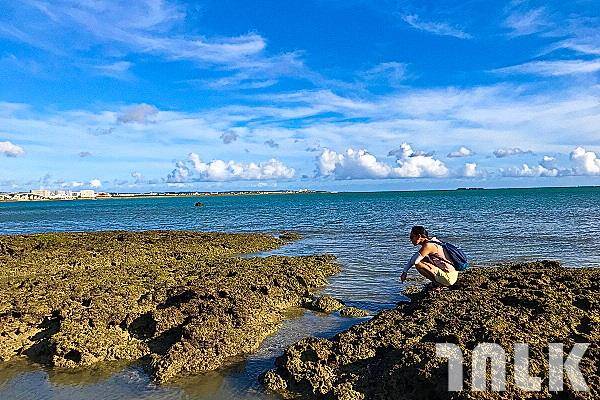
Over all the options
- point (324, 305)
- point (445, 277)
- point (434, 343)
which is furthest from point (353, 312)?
point (434, 343)

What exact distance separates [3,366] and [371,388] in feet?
24.5

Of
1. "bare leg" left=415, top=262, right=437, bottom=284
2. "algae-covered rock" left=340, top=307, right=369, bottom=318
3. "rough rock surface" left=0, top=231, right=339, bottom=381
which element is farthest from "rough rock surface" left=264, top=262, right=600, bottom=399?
"rough rock surface" left=0, top=231, right=339, bottom=381

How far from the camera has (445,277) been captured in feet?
41.1

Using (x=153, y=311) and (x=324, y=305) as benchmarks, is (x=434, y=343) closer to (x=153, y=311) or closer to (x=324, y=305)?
(x=324, y=305)

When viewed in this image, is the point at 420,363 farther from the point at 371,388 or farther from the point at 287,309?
the point at 287,309

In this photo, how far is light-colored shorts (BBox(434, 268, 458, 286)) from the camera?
12492 mm

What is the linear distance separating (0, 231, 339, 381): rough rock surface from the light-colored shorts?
4.11 metres

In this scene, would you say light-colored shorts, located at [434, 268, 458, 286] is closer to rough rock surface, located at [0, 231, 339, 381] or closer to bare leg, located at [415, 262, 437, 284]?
bare leg, located at [415, 262, 437, 284]

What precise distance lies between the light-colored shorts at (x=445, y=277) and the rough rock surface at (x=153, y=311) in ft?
13.5

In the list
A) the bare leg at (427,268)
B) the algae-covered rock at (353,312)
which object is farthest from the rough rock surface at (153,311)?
the bare leg at (427,268)

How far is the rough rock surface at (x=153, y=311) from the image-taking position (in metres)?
9.66

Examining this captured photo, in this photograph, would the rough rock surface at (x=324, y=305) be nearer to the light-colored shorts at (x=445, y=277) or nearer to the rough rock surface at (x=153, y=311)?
the rough rock surface at (x=153, y=311)

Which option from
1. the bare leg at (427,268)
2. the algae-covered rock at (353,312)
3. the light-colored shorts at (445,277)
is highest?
the bare leg at (427,268)

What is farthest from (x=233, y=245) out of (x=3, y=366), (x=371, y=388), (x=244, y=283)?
(x=371, y=388)
